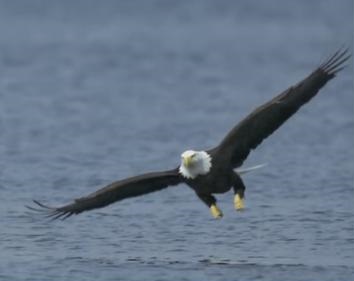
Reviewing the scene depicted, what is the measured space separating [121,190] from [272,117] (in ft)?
4.48

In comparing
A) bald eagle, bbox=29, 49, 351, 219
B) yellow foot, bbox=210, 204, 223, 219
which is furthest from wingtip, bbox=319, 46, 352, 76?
yellow foot, bbox=210, 204, 223, 219

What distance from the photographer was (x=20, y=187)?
65.3 feet

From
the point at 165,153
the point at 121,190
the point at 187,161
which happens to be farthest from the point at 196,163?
the point at 165,153

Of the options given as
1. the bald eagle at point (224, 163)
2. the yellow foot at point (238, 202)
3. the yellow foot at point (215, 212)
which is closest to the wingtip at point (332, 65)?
the bald eagle at point (224, 163)

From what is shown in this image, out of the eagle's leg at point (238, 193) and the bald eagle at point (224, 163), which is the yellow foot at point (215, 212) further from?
the eagle's leg at point (238, 193)

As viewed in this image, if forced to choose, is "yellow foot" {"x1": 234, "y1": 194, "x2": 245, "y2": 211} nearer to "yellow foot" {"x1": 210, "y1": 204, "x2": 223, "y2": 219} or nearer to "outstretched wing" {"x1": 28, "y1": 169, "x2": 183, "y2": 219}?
"yellow foot" {"x1": 210, "y1": 204, "x2": 223, "y2": 219}

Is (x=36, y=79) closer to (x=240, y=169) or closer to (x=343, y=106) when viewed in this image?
(x=343, y=106)

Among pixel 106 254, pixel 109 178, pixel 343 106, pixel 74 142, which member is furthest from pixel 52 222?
pixel 343 106

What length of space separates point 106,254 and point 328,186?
4.33 meters

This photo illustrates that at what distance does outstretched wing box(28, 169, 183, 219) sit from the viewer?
16.1m

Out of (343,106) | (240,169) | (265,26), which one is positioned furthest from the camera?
(265,26)

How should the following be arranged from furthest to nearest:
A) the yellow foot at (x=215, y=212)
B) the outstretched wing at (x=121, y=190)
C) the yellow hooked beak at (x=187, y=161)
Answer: the outstretched wing at (x=121, y=190) → the yellow foot at (x=215, y=212) → the yellow hooked beak at (x=187, y=161)

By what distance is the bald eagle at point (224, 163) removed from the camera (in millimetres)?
15945

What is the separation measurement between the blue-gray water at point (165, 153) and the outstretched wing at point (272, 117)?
87 centimetres
